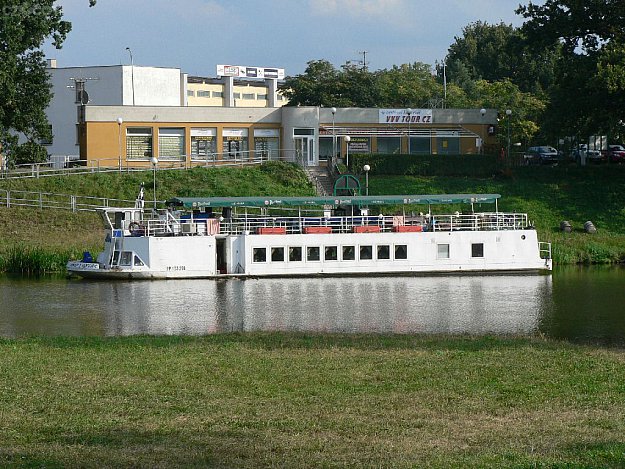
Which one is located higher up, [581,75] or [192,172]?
[581,75]

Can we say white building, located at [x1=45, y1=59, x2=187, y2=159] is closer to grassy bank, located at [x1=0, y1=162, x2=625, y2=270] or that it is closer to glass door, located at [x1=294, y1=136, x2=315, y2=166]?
glass door, located at [x1=294, y1=136, x2=315, y2=166]

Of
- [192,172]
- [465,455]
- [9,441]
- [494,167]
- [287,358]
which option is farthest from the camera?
[494,167]

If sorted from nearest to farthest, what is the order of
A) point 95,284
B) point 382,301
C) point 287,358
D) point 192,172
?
1. point 287,358
2. point 382,301
3. point 95,284
4. point 192,172

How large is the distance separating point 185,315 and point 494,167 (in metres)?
45.8

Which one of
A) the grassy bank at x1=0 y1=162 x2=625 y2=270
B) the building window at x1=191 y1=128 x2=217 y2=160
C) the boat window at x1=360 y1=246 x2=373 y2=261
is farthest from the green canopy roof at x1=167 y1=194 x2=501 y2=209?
the building window at x1=191 y1=128 x2=217 y2=160

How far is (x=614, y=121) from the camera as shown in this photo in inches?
2657

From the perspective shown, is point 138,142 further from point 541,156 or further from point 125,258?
point 541,156

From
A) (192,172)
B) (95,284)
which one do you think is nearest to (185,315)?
(95,284)

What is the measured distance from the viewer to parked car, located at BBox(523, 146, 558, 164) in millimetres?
84062

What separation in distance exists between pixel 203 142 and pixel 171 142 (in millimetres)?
2627

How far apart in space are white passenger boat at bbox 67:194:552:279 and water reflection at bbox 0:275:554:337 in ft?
4.46

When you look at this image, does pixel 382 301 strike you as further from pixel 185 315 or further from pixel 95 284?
pixel 95 284

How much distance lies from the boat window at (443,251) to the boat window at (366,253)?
382 cm

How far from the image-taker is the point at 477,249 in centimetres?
5656
